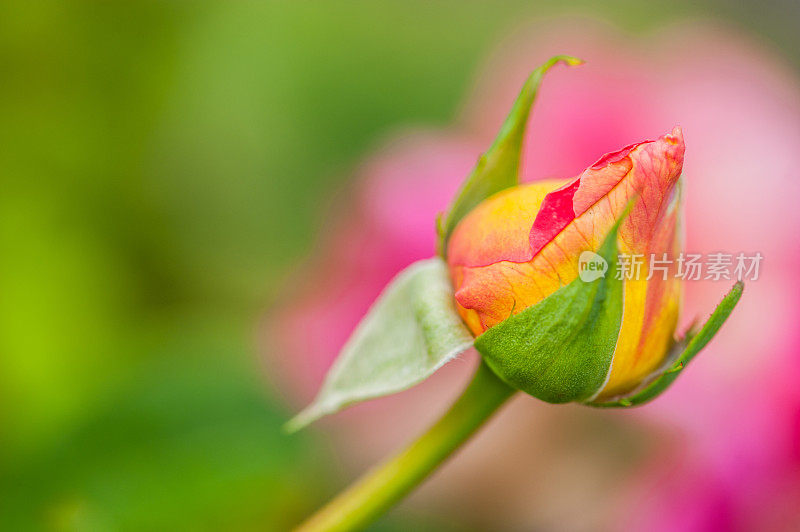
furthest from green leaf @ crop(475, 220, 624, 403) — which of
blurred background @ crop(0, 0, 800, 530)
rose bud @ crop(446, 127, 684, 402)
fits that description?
blurred background @ crop(0, 0, 800, 530)

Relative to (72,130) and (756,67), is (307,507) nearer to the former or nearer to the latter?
(72,130)

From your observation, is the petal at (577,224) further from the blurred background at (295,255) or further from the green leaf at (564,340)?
the blurred background at (295,255)

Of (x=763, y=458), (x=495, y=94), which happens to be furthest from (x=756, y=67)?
(x=763, y=458)

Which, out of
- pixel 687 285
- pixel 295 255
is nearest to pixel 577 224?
pixel 687 285

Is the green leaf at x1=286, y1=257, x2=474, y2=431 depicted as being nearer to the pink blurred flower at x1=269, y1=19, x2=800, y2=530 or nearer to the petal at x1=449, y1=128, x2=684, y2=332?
the petal at x1=449, y1=128, x2=684, y2=332

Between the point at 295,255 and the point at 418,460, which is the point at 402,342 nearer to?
the point at 418,460

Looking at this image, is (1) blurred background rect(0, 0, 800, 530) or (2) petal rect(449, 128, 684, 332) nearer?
(2) petal rect(449, 128, 684, 332)

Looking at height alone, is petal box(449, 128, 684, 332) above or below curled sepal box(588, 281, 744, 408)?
above

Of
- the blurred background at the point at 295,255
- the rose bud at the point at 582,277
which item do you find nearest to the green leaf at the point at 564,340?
the rose bud at the point at 582,277
